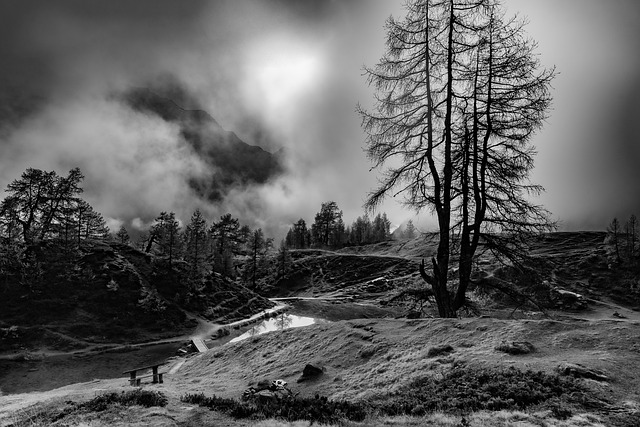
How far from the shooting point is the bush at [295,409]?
8219mm

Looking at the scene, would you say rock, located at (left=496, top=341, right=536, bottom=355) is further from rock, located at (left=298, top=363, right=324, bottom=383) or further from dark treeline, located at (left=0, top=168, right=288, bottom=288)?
dark treeline, located at (left=0, top=168, right=288, bottom=288)

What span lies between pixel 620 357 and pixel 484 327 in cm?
368

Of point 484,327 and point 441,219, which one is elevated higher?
point 441,219

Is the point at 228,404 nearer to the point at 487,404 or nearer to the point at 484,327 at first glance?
the point at 487,404

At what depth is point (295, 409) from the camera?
29.5ft

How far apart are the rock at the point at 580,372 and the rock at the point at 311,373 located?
7.24 meters

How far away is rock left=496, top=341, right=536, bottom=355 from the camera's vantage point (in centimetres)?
983

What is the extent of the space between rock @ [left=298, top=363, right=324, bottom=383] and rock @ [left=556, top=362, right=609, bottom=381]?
7.24m

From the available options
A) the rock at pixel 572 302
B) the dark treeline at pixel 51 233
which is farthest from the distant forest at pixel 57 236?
the rock at pixel 572 302

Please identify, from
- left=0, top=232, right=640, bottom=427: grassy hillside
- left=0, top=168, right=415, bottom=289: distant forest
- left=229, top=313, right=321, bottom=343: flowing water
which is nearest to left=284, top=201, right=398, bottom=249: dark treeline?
left=0, top=168, right=415, bottom=289: distant forest

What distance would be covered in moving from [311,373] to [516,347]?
21.9 feet

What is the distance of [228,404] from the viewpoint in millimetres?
9695

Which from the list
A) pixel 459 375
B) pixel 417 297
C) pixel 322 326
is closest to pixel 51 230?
pixel 322 326

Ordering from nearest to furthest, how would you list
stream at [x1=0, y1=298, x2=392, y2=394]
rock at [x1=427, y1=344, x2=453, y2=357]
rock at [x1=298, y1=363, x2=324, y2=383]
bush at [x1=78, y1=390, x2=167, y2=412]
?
bush at [x1=78, y1=390, x2=167, y2=412]
rock at [x1=427, y1=344, x2=453, y2=357]
rock at [x1=298, y1=363, x2=324, y2=383]
stream at [x1=0, y1=298, x2=392, y2=394]
